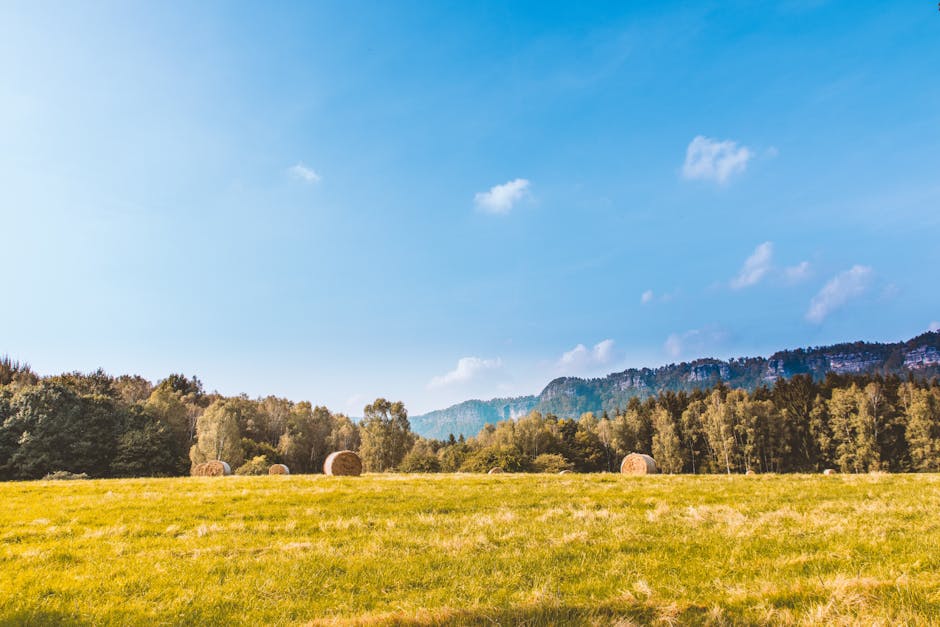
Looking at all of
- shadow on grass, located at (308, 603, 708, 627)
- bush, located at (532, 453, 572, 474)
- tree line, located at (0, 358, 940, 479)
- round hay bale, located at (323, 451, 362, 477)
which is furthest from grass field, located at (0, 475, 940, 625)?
bush, located at (532, 453, 572, 474)

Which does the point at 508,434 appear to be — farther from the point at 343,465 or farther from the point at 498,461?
the point at 343,465

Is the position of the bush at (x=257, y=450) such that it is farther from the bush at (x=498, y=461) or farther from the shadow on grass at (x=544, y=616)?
the shadow on grass at (x=544, y=616)

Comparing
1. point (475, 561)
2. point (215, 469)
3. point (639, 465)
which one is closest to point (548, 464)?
point (639, 465)

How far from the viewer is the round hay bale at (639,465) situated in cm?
3838

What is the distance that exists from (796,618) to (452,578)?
4697mm

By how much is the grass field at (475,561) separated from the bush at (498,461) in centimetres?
5346

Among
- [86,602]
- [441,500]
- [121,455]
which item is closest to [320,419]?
[121,455]

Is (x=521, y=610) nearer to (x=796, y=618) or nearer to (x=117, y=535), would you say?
(x=796, y=618)

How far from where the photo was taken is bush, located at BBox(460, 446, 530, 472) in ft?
220

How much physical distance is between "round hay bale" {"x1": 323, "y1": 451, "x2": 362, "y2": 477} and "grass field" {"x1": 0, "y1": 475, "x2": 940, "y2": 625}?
20.3 meters

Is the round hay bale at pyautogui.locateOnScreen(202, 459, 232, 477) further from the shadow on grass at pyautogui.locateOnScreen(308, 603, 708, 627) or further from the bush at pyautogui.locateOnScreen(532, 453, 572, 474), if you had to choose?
the bush at pyautogui.locateOnScreen(532, 453, 572, 474)

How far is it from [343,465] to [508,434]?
270 feet

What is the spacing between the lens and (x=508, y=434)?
373ft

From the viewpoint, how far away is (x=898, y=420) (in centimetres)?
7762
